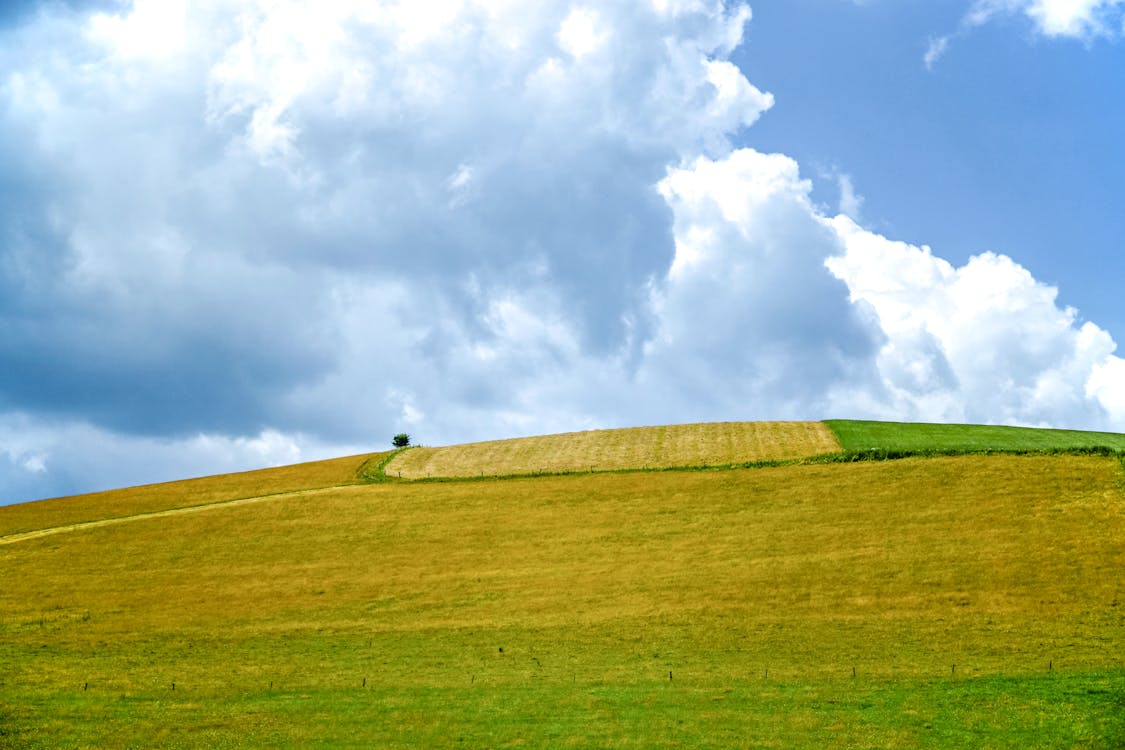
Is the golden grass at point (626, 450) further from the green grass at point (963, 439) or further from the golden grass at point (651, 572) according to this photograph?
the golden grass at point (651, 572)

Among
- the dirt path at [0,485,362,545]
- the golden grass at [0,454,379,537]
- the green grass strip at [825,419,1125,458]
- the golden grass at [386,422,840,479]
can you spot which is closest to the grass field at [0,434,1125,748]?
the dirt path at [0,485,362,545]

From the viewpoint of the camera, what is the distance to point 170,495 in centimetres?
6838

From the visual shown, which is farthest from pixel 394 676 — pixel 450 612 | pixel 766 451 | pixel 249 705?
pixel 766 451

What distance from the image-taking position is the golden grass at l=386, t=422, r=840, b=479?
219 feet

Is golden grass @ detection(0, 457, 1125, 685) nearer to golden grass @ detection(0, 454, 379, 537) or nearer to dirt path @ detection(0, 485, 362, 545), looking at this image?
dirt path @ detection(0, 485, 362, 545)

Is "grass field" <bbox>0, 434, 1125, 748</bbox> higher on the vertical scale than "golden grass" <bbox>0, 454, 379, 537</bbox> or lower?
lower

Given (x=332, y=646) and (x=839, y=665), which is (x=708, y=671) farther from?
(x=332, y=646)

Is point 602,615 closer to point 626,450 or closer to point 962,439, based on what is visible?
point 626,450

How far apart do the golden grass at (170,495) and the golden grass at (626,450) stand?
18.3 ft

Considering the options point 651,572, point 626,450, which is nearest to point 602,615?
point 651,572

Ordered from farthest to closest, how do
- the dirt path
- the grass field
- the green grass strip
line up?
the green grass strip < the dirt path < the grass field

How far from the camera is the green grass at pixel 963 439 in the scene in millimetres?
61500

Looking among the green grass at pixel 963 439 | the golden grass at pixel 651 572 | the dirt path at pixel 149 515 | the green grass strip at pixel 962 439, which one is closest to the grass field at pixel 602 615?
the golden grass at pixel 651 572

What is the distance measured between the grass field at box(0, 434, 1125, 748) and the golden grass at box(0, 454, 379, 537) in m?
4.31
